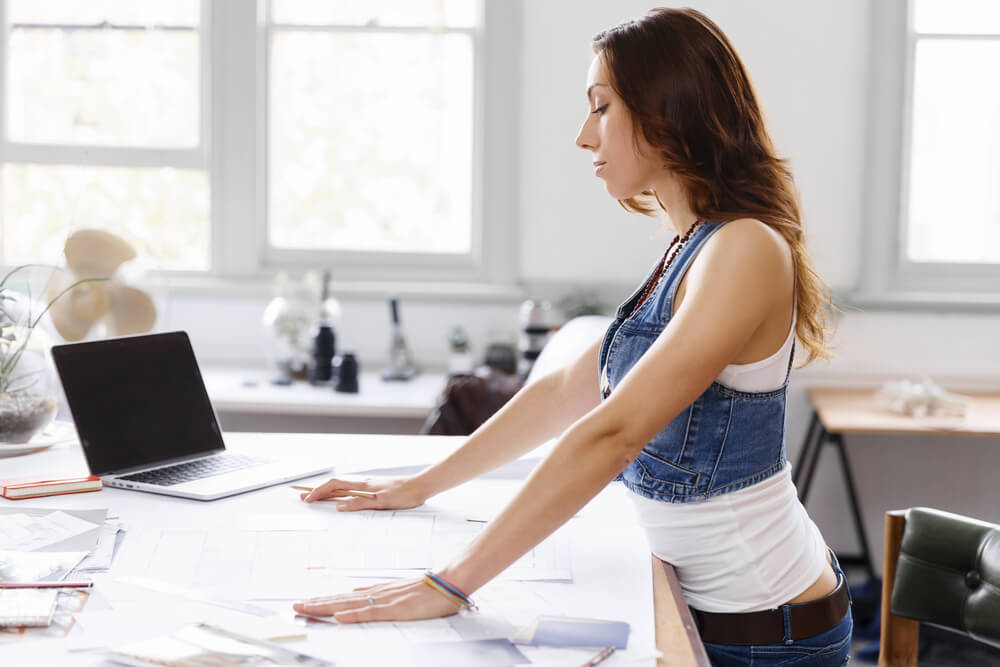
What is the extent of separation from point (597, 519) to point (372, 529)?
31 cm

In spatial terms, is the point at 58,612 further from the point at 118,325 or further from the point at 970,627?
the point at 118,325

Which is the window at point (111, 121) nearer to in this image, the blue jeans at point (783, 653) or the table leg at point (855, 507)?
the table leg at point (855, 507)

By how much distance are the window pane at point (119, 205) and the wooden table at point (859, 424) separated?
222 cm

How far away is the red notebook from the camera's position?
4.82ft

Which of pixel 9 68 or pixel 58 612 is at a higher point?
pixel 9 68

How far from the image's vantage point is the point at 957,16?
3.58 meters

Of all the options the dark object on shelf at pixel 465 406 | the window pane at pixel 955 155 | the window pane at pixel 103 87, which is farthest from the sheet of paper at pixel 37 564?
the window pane at pixel 955 155

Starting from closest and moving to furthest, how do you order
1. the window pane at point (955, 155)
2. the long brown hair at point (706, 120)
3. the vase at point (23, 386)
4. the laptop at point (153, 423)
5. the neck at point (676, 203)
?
the long brown hair at point (706, 120) < the neck at point (676, 203) < the laptop at point (153, 423) < the vase at point (23, 386) < the window pane at point (955, 155)

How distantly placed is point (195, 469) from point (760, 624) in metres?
0.85

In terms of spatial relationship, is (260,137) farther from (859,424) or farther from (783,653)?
(783,653)

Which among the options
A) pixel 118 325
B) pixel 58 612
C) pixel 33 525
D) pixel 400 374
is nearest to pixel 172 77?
pixel 400 374

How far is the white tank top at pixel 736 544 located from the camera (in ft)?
4.16

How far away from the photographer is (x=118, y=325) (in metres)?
2.45

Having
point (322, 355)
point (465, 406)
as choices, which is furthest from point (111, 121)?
point (465, 406)
